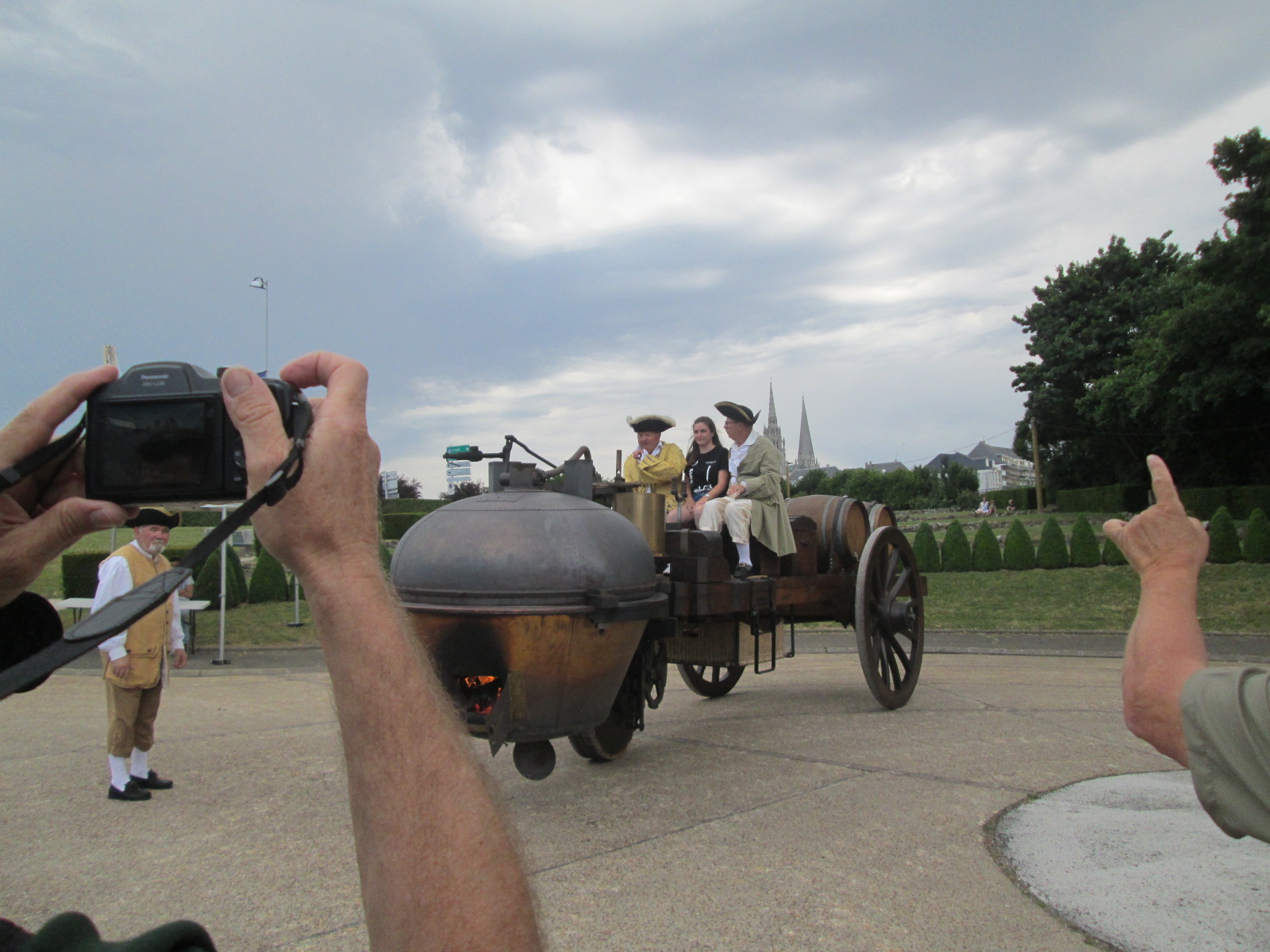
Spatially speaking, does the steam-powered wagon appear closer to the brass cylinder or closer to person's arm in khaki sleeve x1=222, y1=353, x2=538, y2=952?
the brass cylinder

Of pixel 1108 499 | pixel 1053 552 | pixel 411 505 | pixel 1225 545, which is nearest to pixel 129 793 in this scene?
pixel 1053 552

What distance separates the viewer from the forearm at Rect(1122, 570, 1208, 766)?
6.36 feet

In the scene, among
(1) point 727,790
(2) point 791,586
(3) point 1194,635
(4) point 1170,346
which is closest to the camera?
(3) point 1194,635

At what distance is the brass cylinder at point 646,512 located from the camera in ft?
19.5

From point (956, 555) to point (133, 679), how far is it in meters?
18.1

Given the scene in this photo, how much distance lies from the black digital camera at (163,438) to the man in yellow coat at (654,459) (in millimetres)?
5687

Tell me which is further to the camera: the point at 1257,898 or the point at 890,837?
the point at 890,837

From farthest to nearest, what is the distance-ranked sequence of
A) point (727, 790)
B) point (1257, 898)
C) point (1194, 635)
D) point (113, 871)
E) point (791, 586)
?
point (791, 586)
point (727, 790)
point (113, 871)
point (1257, 898)
point (1194, 635)

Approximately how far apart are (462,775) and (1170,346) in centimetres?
2926

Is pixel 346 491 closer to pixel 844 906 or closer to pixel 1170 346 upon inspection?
pixel 844 906

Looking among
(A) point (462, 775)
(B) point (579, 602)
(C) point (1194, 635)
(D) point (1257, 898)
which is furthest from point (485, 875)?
(D) point (1257, 898)

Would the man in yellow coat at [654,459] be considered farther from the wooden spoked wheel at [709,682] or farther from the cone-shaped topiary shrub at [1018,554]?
the cone-shaped topiary shrub at [1018,554]

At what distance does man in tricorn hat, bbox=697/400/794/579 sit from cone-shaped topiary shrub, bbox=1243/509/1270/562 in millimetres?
15819

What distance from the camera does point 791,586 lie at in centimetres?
718
